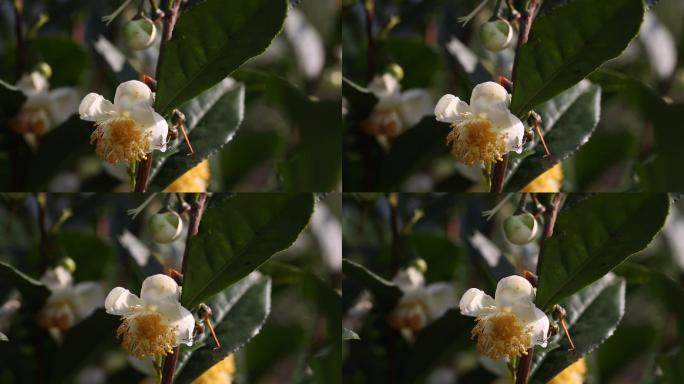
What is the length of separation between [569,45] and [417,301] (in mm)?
480

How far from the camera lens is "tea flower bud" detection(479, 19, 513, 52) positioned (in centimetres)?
179

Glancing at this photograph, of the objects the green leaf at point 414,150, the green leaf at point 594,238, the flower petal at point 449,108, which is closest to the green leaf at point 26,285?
the green leaf at point 414,150

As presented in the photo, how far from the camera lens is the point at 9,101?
1.80 metres

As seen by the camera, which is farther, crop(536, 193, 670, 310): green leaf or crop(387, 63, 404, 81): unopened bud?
crop(387, 63, 404, 81): unopened bud

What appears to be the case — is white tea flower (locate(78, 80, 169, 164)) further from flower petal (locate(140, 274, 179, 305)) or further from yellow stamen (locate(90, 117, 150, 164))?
flower petal (locate(140, 274, 179, 305))

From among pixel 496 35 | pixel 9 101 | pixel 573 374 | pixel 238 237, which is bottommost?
pixel 573 374

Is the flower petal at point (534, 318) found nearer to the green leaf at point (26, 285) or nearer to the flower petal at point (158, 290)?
the flower petal at point (158, 290)

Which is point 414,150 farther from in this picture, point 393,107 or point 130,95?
point 130,95

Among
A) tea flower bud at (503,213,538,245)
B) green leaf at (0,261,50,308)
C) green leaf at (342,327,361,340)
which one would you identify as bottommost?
green leaf at (342,327,361,340)

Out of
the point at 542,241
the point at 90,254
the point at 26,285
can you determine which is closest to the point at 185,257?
the point at 90,254

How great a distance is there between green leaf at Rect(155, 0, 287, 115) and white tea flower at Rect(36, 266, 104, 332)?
12.4 inches

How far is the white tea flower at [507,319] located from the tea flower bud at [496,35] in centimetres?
37

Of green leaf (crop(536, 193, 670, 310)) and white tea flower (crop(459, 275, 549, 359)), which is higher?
green leaf (crop(536, 193, 670, 310))

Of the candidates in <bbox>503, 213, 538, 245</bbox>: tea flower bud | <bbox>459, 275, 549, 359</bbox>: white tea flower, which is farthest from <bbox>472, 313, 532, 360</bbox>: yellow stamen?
<bbox>503, 213, 538, 245</bbox>: tea flower bud
